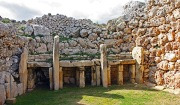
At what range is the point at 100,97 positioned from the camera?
1617 cm

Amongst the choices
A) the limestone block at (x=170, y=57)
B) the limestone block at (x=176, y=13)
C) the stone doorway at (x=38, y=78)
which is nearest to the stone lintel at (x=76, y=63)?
the stone doorway at (x=38, y=78)

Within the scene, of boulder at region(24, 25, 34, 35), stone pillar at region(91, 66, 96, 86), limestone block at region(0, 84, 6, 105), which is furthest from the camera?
boulder at region(24, 25, 34, 35)

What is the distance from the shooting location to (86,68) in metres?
21.4

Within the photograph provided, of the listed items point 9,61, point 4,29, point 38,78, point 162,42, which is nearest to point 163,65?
point 162,42

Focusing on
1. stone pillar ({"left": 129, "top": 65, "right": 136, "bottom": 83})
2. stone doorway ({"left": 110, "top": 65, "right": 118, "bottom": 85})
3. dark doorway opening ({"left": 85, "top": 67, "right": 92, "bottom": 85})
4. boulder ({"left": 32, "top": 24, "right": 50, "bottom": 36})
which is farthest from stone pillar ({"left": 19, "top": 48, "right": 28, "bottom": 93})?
stone pillar ({"left": 129, "top": 65, "right": 136, "bottom": 83})

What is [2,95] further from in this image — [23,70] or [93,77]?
[93,77]

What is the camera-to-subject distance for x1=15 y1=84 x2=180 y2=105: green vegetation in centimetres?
1515

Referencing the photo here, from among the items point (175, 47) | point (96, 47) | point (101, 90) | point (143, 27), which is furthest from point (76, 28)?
point (175, 47)

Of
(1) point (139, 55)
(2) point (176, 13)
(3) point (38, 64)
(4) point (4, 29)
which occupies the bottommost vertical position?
(3) point (38, 64)

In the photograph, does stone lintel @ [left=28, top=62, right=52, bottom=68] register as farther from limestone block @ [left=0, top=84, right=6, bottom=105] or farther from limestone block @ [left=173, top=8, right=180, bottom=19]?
limestone block @ [left=173, top=8, right=180, bottom=19]

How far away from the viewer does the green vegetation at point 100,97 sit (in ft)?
49.7

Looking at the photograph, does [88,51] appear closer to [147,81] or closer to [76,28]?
[76,28]

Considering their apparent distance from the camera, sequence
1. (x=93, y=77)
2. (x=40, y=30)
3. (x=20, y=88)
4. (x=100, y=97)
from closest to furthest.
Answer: (x=100, y=97), (x=20, y=88), (x=93, y=77), (x=40, y=30)

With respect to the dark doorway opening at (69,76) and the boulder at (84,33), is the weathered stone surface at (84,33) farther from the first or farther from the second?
the dark doorway opening at (69,76)
